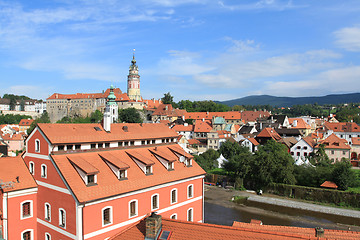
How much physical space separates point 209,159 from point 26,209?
4023 centimetres

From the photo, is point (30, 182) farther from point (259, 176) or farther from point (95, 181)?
point (259, 176)

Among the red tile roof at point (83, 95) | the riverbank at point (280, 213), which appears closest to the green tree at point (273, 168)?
the riverbank at point (280, 213)

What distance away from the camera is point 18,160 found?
23406mm

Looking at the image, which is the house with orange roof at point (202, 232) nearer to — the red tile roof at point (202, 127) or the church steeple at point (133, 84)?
the red tile roof at point (202, 127)

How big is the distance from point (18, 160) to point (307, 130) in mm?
77559

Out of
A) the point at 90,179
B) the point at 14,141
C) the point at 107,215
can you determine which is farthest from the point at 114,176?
the point at 14,141

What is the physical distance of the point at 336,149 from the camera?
5678cm

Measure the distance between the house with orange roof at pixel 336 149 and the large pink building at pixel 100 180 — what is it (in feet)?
133

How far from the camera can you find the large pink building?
753 inches

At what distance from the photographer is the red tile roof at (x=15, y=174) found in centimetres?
2148

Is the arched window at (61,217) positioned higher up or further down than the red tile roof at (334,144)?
further down

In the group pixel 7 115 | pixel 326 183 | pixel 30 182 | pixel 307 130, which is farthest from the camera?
pixel 7 115

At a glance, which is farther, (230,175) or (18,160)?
(230,175)

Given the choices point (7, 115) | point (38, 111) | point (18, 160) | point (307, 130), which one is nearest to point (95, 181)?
point (18, 160)
